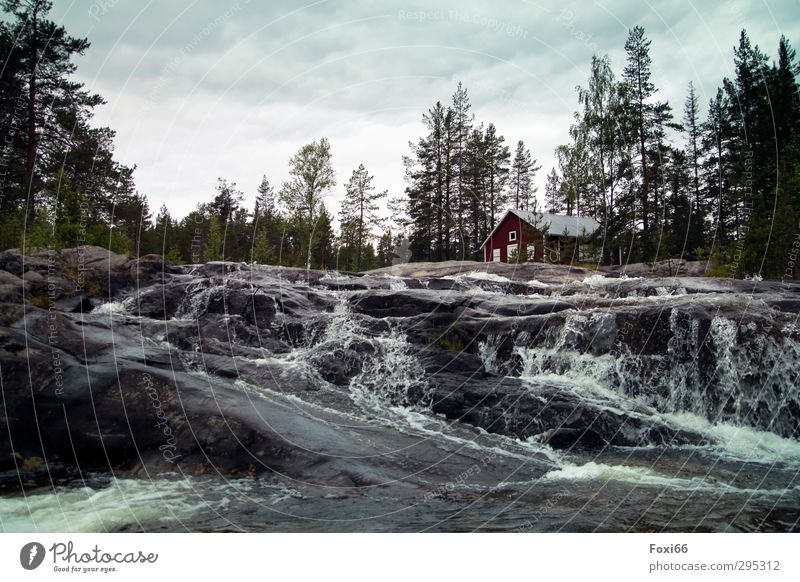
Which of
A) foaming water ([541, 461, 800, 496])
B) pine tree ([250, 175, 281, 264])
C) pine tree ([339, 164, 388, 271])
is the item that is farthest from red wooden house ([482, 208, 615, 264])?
foaming water ([541, 461, 800, 496])

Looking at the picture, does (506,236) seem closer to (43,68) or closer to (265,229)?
(265,229)

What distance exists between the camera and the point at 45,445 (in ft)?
19.7

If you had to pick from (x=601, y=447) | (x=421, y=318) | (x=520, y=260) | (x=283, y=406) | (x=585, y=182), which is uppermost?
(x=585, y=182)

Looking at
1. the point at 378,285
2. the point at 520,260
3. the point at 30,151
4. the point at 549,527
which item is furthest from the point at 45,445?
the point at 520,260

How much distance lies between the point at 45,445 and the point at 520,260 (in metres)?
26.7

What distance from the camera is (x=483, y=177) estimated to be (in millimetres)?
39656

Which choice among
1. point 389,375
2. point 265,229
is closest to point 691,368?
point 389,375

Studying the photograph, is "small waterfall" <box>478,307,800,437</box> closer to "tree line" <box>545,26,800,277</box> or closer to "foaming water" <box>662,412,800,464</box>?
"foaming water" <box>662,412,800,464</box>

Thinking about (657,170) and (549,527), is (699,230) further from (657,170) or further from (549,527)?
(549,527)

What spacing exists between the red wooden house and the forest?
1375mm
